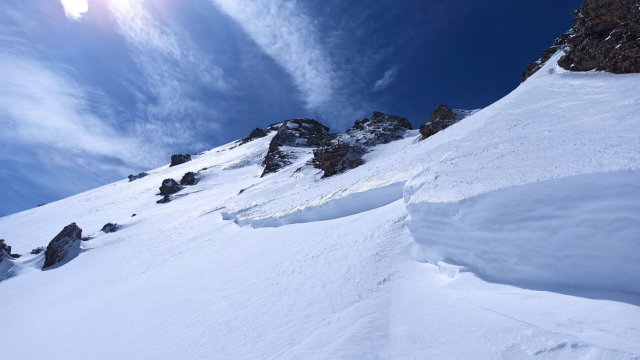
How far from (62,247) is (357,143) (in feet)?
86.3

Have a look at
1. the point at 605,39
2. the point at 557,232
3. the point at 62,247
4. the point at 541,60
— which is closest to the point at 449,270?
the point at 557,232

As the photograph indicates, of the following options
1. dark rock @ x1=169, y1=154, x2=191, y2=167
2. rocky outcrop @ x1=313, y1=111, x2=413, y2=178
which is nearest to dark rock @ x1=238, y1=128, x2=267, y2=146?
dark rock @ x1=169, y1=154, x2=191, y2=167

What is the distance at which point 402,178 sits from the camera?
1011 centimetres

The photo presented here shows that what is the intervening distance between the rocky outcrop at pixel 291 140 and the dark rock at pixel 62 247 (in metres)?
20.0

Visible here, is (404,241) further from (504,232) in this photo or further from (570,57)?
(570,57)

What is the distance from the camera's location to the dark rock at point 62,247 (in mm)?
20438

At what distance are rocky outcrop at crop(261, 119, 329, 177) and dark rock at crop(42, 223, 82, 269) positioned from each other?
789 inches

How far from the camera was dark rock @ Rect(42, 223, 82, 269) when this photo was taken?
20438 mm

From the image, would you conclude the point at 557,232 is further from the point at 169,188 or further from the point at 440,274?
the point at 169,188

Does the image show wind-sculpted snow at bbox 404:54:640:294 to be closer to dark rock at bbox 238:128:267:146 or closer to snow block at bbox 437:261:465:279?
snow block at bbox 437:261:465:279

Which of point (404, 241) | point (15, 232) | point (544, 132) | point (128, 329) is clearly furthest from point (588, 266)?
point (15, 232)

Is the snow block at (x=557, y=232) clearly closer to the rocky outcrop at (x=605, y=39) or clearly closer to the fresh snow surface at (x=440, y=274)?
the fresh snow surface at (x=440, y=274)

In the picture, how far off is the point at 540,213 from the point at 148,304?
995cm

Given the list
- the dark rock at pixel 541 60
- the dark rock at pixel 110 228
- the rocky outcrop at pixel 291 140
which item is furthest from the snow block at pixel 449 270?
the rocky outcrop at pixel 291 140
